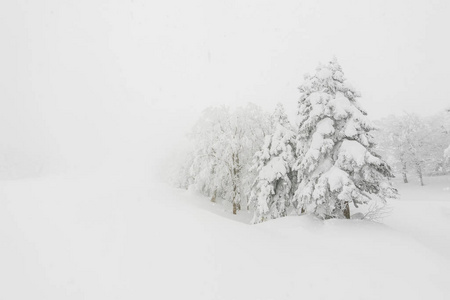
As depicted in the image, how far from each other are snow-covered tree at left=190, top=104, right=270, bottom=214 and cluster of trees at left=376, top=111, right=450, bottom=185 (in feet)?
81.7

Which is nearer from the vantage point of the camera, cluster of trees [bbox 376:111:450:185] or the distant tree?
cluster of trees [bbox 376:111:450:185]

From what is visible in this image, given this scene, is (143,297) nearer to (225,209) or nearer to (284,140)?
(284,140)

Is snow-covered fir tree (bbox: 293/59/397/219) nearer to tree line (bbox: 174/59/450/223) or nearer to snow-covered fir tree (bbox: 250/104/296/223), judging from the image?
tree line (bbox: 174/59/450/223)

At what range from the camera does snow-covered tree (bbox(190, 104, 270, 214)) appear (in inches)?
925

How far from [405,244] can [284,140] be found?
31.4ft

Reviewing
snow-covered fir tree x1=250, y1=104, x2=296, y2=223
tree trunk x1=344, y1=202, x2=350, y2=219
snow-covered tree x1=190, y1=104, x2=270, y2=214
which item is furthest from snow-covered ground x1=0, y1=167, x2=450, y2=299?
snow-covered tree x1=190, y1=104, x2=270, y2=214

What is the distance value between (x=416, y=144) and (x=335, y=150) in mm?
36649

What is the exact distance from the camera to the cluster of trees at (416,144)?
1555 inches

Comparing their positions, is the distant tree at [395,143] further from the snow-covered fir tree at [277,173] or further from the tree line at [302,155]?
the snow-covered fir tree at [277,173]

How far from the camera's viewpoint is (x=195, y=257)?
9.18m

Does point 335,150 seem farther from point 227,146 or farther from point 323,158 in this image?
point 227,146

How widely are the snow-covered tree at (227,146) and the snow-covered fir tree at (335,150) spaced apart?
32.1ft

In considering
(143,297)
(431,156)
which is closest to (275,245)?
(143,297)

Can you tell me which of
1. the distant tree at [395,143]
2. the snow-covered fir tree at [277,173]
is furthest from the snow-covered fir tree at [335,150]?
the distant tree at [395,143]
